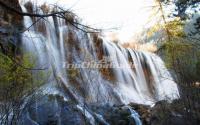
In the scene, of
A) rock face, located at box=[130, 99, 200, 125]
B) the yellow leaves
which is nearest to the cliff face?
the yellow leaves

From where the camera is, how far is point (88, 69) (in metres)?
25.6

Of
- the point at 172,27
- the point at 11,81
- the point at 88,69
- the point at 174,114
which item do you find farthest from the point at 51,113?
the point at 172,27

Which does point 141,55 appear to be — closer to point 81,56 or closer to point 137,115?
point 81,56

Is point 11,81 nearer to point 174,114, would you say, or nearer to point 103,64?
point 174,114

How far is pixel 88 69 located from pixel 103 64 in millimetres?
5760

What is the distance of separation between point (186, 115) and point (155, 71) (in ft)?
72.5

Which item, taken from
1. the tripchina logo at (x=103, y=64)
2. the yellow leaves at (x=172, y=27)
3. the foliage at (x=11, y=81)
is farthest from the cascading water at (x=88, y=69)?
the foliage at (x=11, y=81)

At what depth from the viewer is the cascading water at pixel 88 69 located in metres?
24.0

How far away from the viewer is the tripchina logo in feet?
88.8

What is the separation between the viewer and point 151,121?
19.2m

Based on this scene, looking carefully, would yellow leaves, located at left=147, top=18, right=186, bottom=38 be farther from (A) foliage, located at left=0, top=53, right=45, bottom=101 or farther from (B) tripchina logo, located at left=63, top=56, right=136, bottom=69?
(A) foliage, located at left=0, top=53, right=45, bottom=101

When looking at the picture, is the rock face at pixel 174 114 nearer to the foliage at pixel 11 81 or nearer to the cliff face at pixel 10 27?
the foliage at pixel 11 81

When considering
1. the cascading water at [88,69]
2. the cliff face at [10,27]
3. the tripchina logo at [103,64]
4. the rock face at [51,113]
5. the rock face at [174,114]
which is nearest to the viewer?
the rock face at [51,113]

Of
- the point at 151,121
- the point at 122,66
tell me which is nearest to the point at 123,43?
the point at 122,66
